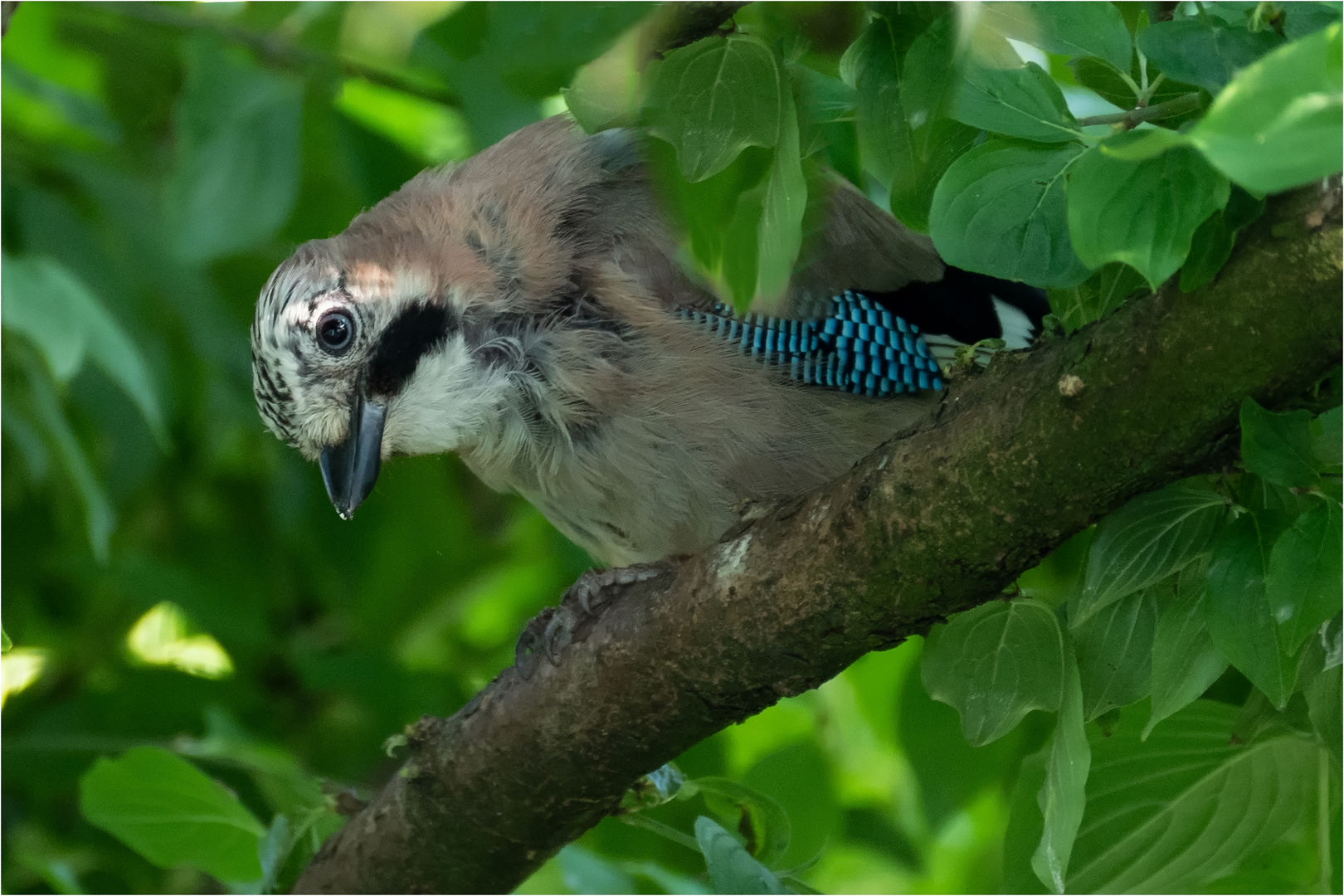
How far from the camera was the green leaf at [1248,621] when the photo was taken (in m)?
1.14

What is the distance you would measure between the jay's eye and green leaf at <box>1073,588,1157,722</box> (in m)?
1.27

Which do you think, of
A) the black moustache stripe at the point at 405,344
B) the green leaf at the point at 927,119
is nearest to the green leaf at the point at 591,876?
the black moustache stripe at the point at 405,344

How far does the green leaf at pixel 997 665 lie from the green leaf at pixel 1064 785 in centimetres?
2

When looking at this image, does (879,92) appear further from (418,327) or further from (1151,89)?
(418,327)

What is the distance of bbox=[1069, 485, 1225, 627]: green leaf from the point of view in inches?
47.3

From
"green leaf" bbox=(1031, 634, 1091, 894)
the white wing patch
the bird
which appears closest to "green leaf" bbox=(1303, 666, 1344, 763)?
"green leaf" bbox=(1031, 634, 1091, 894)

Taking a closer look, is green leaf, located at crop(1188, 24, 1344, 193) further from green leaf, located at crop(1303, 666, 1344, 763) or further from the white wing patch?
the white wing patch

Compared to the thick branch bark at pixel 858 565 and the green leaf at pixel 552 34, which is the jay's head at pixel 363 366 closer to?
the thick branch bark at pixel 858 565

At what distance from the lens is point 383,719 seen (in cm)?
261

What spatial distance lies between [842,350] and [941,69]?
1.05 m

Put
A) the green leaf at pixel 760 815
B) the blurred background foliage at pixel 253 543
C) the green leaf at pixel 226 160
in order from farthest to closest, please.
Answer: the green leaf at pixel 226 160 → the blurred background foliage at pixel 253 543 → the green leaf at pixel 760 815

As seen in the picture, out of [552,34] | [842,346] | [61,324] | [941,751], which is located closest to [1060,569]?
[941,751]

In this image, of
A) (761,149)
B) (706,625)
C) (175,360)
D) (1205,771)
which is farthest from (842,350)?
(175,360)

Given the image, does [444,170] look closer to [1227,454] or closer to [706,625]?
[706,625]
